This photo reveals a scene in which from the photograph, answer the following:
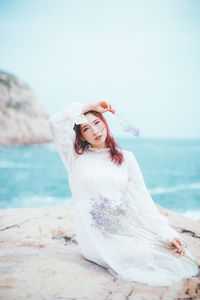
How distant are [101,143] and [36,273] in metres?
1.37

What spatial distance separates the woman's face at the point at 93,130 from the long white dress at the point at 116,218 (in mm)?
100

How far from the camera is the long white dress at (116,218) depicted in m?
2.15

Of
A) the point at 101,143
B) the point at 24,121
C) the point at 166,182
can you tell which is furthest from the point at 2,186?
the point at 24,121

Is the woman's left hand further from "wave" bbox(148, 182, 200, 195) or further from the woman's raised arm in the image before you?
"wave" bbox(148, 182, 200, 195)

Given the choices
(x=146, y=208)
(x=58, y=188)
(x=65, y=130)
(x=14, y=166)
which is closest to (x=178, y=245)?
(x=146, y=208)

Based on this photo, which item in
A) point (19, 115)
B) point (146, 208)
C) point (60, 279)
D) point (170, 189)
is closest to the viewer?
point (60, 279)

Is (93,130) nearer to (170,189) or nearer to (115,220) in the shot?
(115,220)

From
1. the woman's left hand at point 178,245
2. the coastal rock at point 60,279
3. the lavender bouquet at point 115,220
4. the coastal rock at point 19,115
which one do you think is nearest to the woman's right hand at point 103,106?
the lavender bouquet at point 115,220

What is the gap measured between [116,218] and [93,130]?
2.89 feet

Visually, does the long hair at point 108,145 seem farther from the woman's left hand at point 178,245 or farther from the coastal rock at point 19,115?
the coastal rock at point 19,115

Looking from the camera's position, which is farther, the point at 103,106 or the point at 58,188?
the point at 58,188

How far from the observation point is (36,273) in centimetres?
214

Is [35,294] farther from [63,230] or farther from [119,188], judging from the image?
[63,230]

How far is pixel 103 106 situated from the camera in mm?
2590
